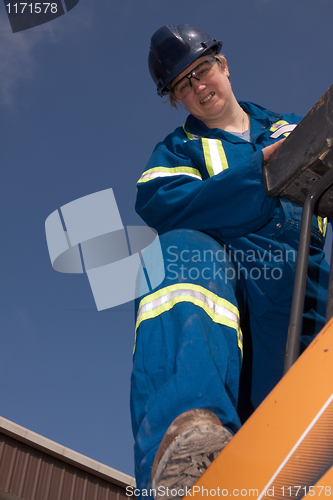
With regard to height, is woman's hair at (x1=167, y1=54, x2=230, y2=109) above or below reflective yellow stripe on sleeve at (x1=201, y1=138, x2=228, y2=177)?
above

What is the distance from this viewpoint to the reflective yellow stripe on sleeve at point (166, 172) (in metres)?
2.40

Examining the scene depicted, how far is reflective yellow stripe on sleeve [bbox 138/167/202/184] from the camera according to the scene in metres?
2.40

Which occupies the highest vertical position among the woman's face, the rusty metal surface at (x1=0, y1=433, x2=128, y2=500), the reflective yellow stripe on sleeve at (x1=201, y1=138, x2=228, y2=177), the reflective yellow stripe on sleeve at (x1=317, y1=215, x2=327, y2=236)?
the woman's face

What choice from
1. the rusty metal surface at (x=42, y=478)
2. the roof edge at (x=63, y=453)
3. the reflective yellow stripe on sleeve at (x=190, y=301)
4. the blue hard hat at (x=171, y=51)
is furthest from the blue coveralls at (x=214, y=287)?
the rusty metal surface at (x=42, y=478)

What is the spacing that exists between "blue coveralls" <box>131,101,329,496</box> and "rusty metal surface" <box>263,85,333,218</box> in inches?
5.4

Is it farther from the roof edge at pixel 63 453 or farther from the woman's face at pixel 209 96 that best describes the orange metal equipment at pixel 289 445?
the roof edge at pixel 63 453

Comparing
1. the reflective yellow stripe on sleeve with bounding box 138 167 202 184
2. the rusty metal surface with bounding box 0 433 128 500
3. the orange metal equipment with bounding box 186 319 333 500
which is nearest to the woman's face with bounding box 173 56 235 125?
the reflective yellow stripe on sleeve with bounding box 138 167 202 184

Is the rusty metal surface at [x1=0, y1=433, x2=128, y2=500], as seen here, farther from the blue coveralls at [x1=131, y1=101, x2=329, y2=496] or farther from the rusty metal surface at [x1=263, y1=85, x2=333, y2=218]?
the rusty metal surface at [x1=263, y1=85, x2=333, y2=218]

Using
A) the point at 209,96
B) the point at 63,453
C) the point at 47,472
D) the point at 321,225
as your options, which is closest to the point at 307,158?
the point at 321,225

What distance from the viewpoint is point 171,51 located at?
2889mm

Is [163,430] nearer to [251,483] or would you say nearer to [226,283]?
[251,483]

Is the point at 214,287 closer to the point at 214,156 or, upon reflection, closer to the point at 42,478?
the point at 214,156

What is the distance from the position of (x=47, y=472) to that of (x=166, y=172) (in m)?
6.09

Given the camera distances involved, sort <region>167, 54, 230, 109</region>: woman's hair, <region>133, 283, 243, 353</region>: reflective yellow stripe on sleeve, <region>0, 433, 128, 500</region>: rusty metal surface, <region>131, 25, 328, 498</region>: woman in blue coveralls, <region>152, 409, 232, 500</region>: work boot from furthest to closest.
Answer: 1. <region>0, 433, 128, 500</region>: rusty metal surface
2. <region>167, 54, 230, 109</region>: woman's hair
3. <region>133, 283, 243, 353</region>: reflective yellow stripe on sleeve
4. <region>131, 25, 328, 498</region>: woman in blue coveralls
5. <region>152, 409, 232, 500</region>: work boot
